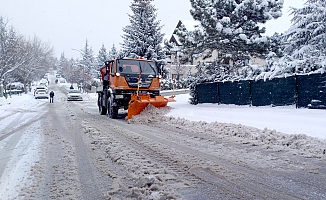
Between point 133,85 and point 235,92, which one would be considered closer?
point 133,85

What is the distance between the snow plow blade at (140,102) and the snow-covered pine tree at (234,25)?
555cm

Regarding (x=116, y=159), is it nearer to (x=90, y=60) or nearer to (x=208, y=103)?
(x=208, y=103)

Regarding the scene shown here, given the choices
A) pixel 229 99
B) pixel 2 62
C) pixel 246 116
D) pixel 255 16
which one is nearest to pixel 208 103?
pixel 229 99

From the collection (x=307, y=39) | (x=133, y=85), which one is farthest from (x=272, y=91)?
(x=133, y=85)

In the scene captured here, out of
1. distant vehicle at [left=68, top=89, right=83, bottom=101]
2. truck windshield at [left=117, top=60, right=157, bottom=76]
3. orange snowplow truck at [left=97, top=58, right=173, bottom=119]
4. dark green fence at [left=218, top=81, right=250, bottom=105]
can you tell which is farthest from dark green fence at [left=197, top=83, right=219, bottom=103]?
distant vehicle at [left=68, top=89, right=83, bottom=101]

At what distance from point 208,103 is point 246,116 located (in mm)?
6863

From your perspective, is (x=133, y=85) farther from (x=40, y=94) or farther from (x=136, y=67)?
(x=40, y=94)

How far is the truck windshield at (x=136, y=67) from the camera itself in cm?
1368

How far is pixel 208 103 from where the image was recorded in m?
18.6

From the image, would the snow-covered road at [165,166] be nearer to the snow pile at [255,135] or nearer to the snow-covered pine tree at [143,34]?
the snow pile at [255,135]

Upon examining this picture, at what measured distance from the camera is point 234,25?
17.3 metres

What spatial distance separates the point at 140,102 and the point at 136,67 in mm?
2153

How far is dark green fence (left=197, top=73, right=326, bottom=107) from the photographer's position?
1177cm

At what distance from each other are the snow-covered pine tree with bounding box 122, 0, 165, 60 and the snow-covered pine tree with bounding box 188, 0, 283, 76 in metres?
15.3
